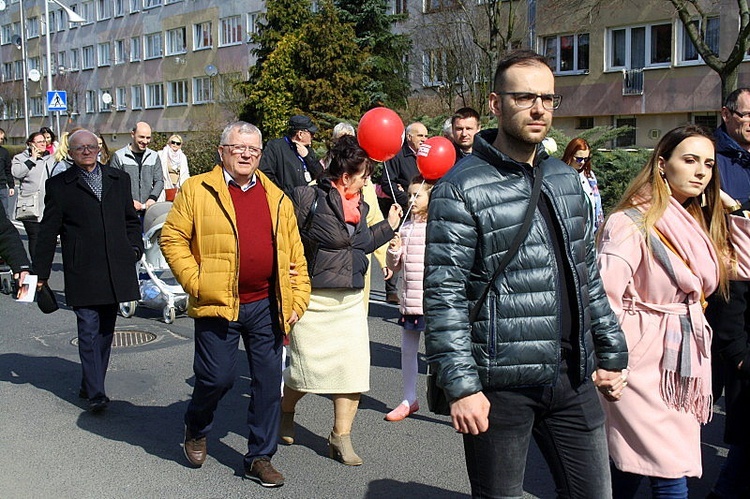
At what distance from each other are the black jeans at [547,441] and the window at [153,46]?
61641 millimetres

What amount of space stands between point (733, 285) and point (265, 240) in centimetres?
255

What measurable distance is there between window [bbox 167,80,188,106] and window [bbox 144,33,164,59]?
2.84 metres

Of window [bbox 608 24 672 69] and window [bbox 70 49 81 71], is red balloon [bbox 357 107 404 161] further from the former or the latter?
window [bbox 70 49 81 71]

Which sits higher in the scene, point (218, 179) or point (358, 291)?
point (218, 179)

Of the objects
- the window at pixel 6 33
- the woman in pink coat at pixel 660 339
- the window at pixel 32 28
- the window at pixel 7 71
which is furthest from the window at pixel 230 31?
the woman in pink coat at pixel 660 339

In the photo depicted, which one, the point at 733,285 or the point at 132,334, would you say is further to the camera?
the point at 132,334

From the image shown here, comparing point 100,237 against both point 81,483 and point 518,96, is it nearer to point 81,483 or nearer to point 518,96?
point 81,483

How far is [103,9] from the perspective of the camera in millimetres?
67938

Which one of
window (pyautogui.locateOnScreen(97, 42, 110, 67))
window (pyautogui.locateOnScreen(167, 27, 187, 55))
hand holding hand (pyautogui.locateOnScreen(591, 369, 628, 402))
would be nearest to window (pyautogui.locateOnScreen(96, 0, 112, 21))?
window (pyautogui.locateOnScreen(97, 42, 110, 67))

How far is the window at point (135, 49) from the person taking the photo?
64000mm

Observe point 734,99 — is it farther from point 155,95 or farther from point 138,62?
point 138,62

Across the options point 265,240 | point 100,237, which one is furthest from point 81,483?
point 100,237

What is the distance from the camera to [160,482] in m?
5.29

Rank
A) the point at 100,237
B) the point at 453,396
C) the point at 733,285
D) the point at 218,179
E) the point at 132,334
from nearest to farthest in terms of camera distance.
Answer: the point at 453,396 → the point at 733,285 → the point at 218,179 → the point at 100,237 → the point at 132,334
